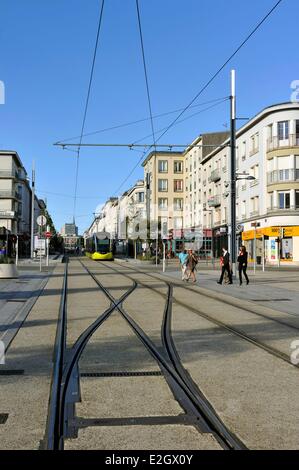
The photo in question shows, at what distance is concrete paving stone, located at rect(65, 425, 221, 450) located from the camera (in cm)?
407

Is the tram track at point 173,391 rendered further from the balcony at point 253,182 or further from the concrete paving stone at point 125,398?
the balcony at point 253,182

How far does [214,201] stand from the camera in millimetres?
66125

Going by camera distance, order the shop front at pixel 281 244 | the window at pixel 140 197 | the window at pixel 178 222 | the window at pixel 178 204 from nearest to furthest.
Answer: the shop front at pixel 281 244, the window at pixel 178 222, the window at pixel 178 204, the window at pixel 140 197

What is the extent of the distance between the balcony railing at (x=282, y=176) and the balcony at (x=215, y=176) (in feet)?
47.9

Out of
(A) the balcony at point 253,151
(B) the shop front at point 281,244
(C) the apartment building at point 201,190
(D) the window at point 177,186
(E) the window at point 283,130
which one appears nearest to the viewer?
(B) the shop front at point 281,244

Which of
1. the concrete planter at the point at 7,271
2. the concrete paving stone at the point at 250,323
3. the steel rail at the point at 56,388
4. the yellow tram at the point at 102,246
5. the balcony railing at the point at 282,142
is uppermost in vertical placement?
the balcony railing at the point at 282,142

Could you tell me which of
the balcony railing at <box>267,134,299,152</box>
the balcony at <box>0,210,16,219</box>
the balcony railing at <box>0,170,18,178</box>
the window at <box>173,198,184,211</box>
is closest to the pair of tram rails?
the balcony railing at <box>267,134,299,152</box>

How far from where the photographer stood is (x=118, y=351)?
796 centimetres

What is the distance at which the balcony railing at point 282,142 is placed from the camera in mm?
49125

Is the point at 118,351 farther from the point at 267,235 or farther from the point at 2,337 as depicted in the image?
the point at 267,235

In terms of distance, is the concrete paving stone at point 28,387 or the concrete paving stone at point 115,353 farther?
the concrete paving stone at point 115,353

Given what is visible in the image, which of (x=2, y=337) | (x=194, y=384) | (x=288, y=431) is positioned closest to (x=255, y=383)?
(x=194, y=384)

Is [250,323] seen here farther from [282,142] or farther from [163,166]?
[163,166]

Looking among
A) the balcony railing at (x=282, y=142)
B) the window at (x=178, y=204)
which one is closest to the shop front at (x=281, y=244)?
the balcony railing at (x=282, y=142)
